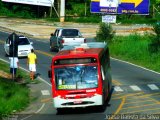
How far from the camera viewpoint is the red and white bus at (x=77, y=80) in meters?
24.2

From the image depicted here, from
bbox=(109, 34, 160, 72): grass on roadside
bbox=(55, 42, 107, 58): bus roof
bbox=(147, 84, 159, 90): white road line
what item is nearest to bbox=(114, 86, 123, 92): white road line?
bbox=(147, 84, 159, 90): white road line

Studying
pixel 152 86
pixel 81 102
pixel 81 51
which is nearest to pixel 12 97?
pixel 81 51

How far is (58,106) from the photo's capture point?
79.8 ft

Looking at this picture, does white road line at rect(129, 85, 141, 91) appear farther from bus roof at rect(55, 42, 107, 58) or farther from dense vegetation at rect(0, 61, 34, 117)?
dense vegetation at rect(0, 61, 34, 117)

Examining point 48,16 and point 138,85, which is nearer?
point 138,85

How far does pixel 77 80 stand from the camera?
24.5 m

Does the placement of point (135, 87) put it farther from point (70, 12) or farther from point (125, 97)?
point (70, 12)

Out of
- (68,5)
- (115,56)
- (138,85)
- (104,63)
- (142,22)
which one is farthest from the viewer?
(68,5)

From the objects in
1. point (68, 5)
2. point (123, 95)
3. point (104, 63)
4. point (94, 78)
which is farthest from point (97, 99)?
point (68, 5)

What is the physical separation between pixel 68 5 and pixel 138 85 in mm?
50967

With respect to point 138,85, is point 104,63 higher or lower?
higher

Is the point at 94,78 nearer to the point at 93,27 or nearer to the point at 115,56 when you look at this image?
the point at 115,56

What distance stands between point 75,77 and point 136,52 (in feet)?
71.8

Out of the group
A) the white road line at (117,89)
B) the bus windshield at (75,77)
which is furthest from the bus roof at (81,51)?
the white road line at (117,89)
